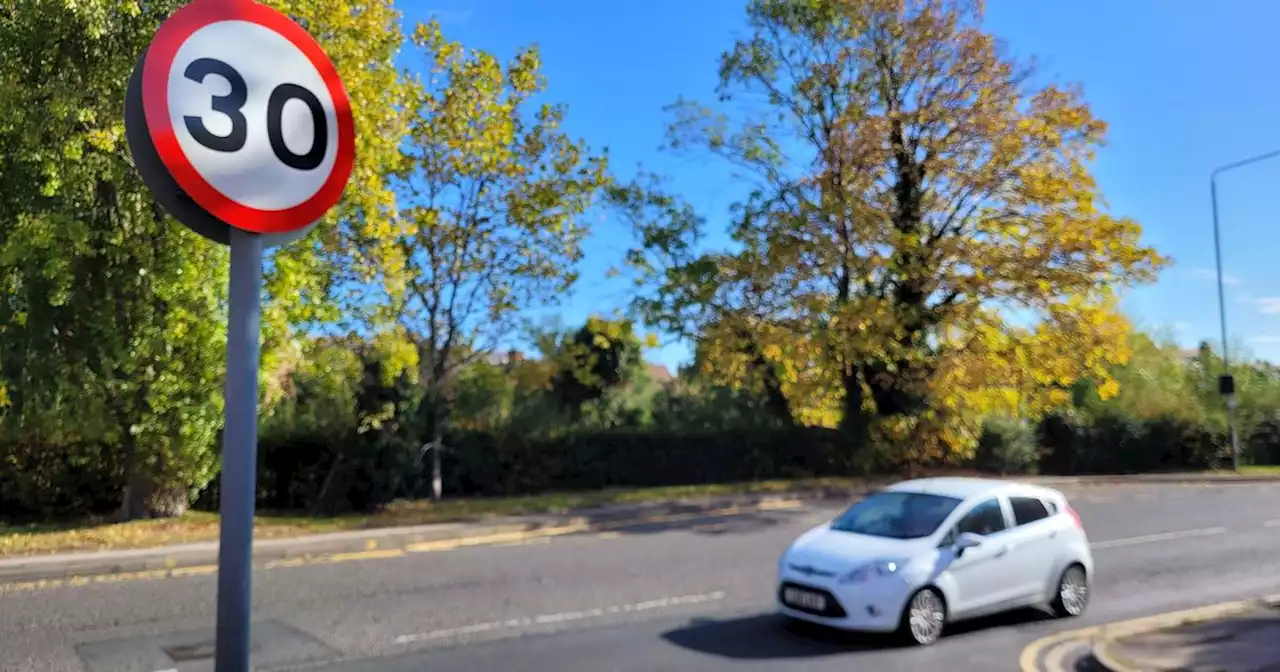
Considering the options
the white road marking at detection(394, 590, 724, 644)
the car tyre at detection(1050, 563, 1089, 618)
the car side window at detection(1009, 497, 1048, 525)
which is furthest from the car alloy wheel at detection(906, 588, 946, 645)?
the white road marking at detection(394, 590, 724, 644)

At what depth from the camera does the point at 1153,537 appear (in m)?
14.9

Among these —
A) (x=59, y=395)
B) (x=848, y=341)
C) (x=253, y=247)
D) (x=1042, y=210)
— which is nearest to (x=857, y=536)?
(x=253, y=247)

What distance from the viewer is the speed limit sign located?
226 centimetres

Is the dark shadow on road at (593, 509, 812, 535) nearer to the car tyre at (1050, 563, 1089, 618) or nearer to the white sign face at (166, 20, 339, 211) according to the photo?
the car tyre at (1050, 563, 1089, 618)

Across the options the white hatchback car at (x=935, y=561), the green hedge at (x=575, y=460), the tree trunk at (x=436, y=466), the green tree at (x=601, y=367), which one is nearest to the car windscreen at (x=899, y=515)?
the white hatchback car at (x=935, y=561)

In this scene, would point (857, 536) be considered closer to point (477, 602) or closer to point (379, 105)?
point (477, 602)

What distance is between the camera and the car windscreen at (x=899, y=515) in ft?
28.2

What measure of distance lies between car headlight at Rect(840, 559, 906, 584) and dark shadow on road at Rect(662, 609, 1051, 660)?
579 millimetres

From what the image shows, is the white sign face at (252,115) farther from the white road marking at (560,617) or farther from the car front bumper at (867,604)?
the car front bumper at (867,604)

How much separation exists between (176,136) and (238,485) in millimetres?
856

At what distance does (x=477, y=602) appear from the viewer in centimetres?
954

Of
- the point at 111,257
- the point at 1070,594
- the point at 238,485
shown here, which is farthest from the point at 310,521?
the point at 238,485

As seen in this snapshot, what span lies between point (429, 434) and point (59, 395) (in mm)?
7254

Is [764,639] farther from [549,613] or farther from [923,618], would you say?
[549,613]
